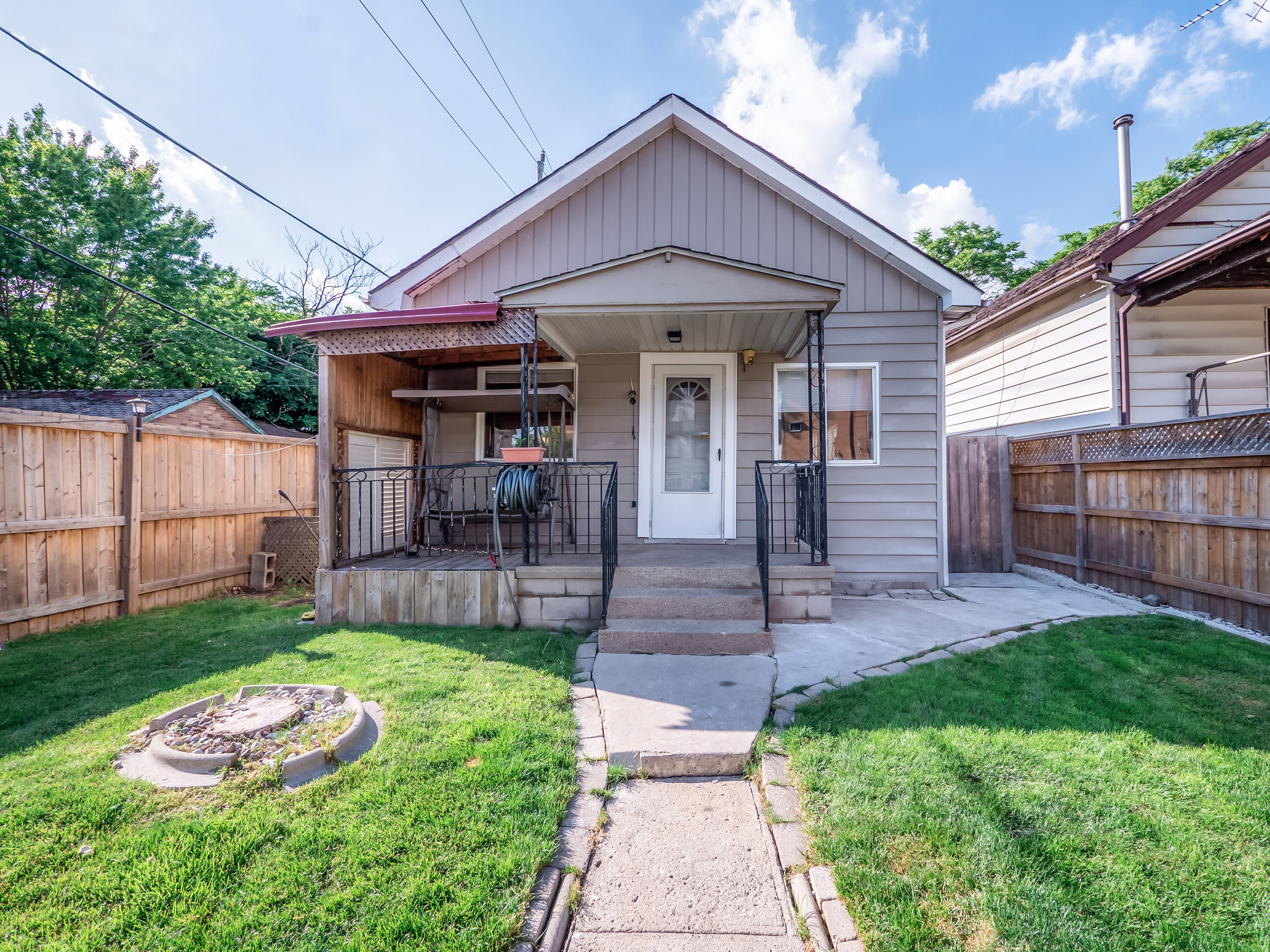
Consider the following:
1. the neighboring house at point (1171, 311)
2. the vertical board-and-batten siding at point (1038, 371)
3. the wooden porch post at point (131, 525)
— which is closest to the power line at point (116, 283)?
the wooden porch post at point (131, 525)

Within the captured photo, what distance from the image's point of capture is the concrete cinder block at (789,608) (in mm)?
4527

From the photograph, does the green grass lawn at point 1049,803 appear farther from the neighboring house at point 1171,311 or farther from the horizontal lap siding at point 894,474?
the neighboring house at point 1171,311

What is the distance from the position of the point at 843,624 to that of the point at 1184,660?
2.06 meters

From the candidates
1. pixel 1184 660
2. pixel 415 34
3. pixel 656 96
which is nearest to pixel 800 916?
pixel 1184 660

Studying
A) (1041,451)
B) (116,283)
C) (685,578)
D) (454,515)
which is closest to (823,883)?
(685,578)

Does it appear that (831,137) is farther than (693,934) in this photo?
Yes

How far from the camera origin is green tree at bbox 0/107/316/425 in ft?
33.6

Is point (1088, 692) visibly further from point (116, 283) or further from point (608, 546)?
point (116, 283)

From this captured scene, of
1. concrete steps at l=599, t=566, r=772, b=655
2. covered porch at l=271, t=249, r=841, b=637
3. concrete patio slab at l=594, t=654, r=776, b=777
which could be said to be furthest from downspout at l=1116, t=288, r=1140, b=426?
concrete patio slab at l=594, t=654, r=776, b=777

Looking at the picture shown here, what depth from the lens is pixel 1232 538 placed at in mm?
4309

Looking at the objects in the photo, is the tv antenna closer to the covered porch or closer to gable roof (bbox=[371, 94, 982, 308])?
gable roof (bbox=[371, 94, 982, 308])

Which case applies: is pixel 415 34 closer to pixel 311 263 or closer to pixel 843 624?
pixel 843 624

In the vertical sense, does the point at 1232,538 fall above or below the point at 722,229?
below

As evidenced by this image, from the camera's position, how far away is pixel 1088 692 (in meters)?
3.06
